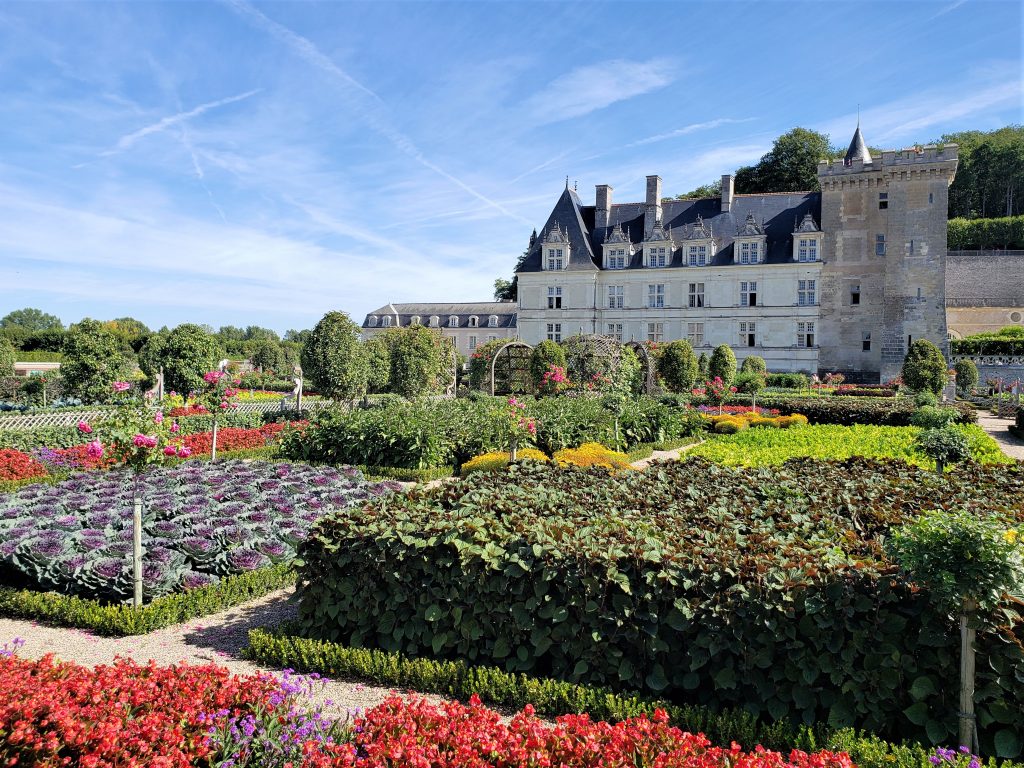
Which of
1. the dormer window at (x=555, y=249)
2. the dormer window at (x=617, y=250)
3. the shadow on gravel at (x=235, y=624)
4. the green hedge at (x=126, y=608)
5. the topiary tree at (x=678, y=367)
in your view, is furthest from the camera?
the dormer window at (x=555, y=249)

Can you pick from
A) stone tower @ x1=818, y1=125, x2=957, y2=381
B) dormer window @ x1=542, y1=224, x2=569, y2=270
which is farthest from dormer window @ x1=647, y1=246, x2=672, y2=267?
stone tower @ x1=818, y1=125, x2=957, y2=381

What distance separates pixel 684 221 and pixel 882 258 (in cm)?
1140

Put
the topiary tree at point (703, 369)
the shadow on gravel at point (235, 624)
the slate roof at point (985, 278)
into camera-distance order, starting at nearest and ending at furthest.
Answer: the shadow on gravel at point (235, 624), the topiary tree at point (703, 369), the slate roof at point (985, 278)

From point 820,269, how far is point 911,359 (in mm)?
14551

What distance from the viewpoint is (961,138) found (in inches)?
2598

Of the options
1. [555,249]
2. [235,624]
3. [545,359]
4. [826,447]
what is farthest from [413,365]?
[235,624]

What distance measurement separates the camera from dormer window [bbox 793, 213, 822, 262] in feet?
122

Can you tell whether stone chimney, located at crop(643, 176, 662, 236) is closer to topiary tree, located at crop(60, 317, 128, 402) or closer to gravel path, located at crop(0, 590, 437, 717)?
topiary tree, located at crop(60, 317, 128, 402)

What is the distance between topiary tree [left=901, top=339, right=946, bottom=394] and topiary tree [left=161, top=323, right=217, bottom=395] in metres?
25.6

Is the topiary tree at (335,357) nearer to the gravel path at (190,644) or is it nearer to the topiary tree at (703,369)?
the topiary tree at (703,369)

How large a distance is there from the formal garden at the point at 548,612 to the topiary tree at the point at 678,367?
1727 cm

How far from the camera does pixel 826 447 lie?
12852 mm

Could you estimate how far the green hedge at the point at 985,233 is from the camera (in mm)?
55812

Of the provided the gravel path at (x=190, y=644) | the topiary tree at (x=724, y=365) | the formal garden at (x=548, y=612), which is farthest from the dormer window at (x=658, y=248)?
the gravel path at (x=190, y=644)
